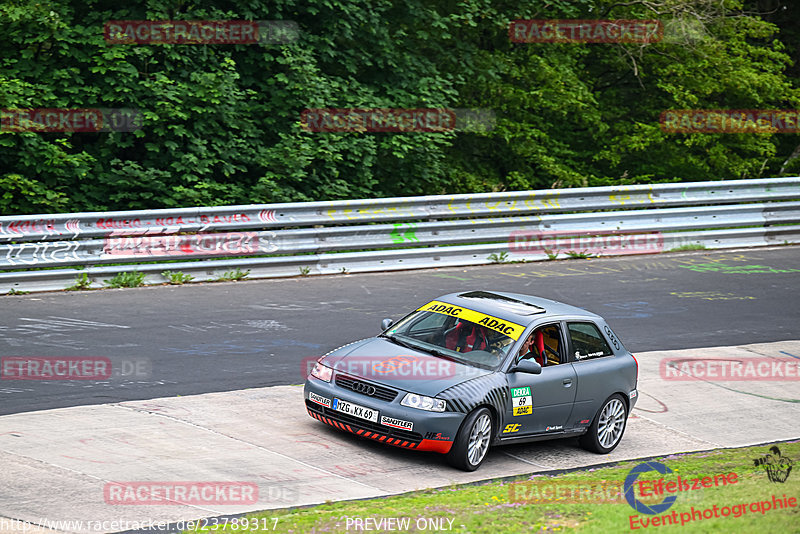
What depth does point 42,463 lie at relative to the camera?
7.84 meters

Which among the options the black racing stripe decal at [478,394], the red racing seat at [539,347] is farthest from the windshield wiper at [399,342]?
the red racing seat at [539,347]

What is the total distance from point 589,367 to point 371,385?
235 cm

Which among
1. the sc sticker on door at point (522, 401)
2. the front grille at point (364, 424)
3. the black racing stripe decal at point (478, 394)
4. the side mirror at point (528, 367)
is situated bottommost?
the front grille at point (364, 424)

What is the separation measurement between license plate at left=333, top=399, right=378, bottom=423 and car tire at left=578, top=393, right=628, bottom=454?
8.00 ft

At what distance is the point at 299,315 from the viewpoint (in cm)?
1379

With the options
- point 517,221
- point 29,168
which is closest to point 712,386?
point 517,221

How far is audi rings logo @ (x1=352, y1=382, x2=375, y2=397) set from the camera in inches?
350

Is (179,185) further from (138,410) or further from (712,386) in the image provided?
(712,386)

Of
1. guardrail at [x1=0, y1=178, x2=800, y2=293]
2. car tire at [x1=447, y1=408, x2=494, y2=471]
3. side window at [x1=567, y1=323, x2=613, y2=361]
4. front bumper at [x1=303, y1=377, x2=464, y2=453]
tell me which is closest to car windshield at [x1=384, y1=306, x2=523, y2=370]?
car tire at [x1=447, y1=408, x2=494, y2=471]

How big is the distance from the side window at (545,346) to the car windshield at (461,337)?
20cm

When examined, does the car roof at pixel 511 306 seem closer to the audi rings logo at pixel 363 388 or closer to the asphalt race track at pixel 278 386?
the asphalt race track at pixel 278 386

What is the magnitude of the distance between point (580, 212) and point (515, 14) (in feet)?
16.3

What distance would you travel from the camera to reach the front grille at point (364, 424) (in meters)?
8.60

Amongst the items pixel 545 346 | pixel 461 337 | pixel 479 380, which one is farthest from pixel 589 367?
pixel 479 380
